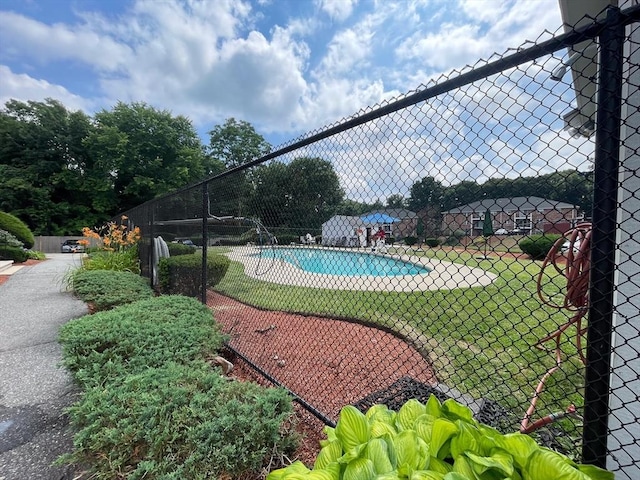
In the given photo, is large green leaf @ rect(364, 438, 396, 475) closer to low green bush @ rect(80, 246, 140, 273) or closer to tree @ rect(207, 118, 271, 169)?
low green bush @ rect(80, 246, 140, 273)

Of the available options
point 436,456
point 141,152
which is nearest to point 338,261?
point 436,456

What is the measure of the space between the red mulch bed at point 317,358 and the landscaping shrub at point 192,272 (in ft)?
2.28

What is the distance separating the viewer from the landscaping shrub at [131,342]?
2.06 meters

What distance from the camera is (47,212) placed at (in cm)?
2308

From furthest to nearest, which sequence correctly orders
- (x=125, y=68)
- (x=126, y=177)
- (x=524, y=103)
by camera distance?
(x=126, y=177) → (x=125, y=68) → (x=524, y=103)

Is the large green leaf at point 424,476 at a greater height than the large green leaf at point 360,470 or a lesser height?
greater

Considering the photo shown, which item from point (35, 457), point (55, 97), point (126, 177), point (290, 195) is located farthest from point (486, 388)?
point (55, 97)

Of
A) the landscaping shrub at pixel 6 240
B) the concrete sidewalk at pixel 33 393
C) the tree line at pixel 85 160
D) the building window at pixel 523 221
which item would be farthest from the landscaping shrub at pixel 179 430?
the tree line at pixel 85 160

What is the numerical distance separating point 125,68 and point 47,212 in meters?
15.5

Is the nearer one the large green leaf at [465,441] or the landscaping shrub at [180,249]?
the large green leaf at [465,441]

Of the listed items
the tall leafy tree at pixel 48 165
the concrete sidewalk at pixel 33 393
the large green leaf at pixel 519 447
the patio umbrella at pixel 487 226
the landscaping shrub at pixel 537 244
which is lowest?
the concrete sidewalk at pixel 33 393

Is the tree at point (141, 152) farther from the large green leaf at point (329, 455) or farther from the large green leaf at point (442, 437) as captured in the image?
the large green leaf at point (442, 437)

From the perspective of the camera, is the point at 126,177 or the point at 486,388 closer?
the point at 486,388

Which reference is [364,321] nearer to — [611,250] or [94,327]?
[94,327]
